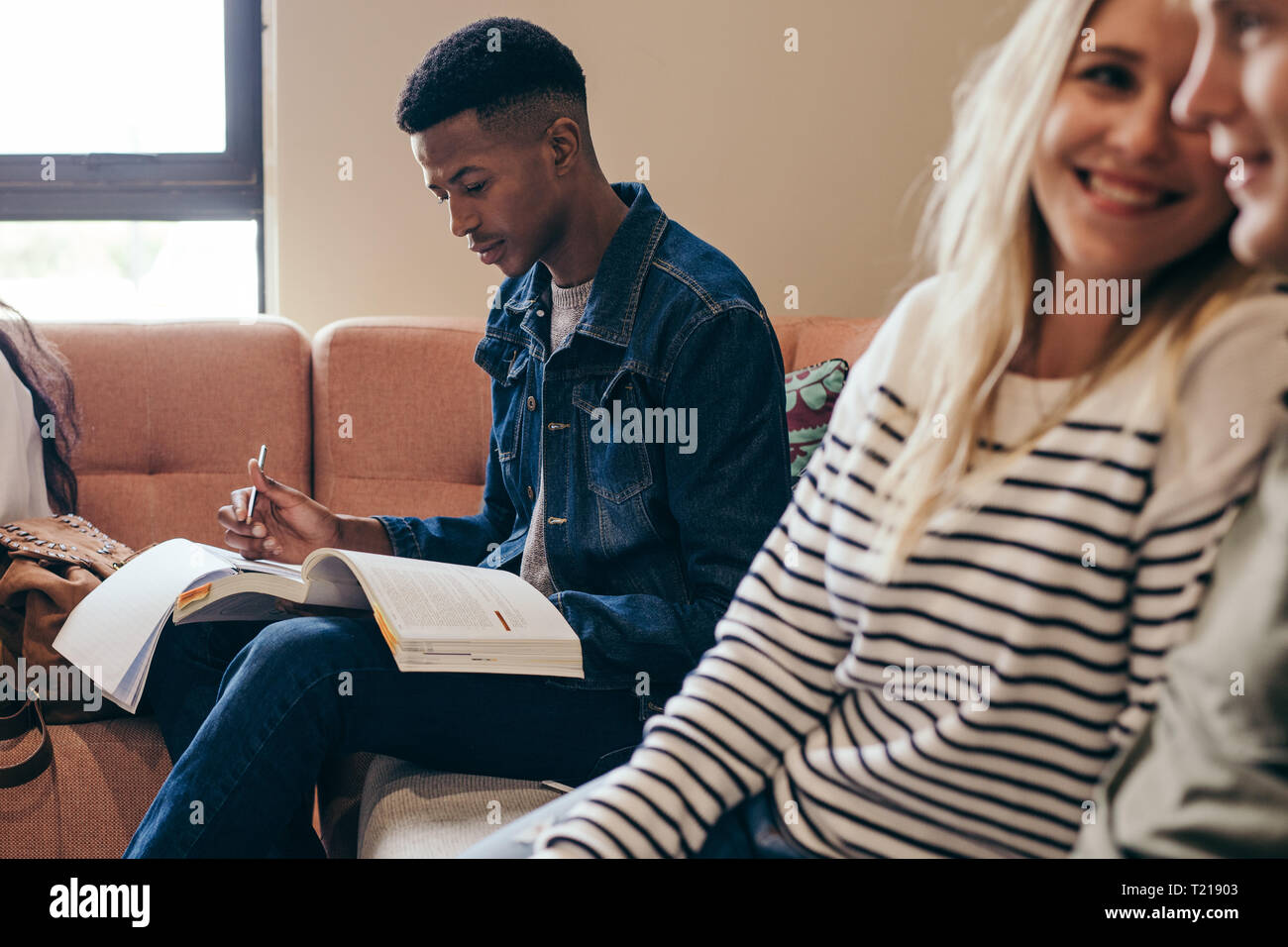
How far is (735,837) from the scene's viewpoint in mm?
646

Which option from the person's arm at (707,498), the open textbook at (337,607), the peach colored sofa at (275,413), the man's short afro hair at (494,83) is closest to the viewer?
the open textbook at (337,607)

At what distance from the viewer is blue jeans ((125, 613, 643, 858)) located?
2.87 feet

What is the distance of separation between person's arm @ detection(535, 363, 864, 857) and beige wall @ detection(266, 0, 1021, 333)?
1630 mm

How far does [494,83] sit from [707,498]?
0.57 m

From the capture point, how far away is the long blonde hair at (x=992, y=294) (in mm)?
560

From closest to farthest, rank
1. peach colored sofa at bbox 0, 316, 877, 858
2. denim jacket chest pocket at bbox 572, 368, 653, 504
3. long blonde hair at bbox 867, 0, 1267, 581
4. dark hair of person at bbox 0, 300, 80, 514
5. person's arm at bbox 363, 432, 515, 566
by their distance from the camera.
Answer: long blonde hair at bbox 867, 0, 1267, 581 < denim jacket chest pocket at bbox 572, 368, 653, 504 < person's arm at bbox 363, 432, 515, 566 < dark hair of person at bbox 0, 300, 80, 514 < peach colored sofa at bbox 0, 316, 877, 858

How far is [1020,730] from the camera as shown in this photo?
21.4 inches

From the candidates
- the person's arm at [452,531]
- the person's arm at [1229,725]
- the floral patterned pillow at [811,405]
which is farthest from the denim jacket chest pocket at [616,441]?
the person's arm at [1229,725]

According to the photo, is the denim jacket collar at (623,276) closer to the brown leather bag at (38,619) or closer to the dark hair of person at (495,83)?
the dark hair of person at (495,83)

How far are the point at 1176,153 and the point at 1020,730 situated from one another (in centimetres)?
32

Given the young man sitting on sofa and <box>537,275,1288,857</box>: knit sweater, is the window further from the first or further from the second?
<box>537,275,1288,857</box>: knit sweater

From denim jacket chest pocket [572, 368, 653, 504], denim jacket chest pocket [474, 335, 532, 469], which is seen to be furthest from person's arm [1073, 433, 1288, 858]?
denim jacket chest pocket [474, 335, 532, 469]

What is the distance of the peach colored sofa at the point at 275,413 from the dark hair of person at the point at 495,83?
0.62 meters
